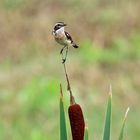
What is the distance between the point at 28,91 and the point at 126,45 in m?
2.28

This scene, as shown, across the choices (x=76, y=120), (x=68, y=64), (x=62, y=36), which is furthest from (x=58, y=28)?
(x=68, y=64)

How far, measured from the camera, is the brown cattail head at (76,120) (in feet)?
4.32

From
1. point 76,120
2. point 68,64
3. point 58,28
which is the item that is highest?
point 68,64

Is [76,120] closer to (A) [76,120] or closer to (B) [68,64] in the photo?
(A) [76,120]

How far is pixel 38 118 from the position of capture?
7320mm

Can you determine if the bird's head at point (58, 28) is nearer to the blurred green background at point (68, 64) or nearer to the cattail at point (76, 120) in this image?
the cattail at point (76, 120)

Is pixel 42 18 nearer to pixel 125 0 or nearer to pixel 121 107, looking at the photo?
pixel 125 0

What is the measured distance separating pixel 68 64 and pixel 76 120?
23.7ft

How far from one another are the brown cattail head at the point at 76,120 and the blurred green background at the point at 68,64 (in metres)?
5.02

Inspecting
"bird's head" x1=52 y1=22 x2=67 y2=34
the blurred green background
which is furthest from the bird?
the blurred green background

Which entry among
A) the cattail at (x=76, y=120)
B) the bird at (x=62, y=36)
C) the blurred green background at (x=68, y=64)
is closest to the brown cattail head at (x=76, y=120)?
the cattail at (x=76, y=120)

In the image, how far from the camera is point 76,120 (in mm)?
1322

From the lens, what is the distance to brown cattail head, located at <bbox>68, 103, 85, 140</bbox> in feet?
4.32

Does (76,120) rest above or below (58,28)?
below
